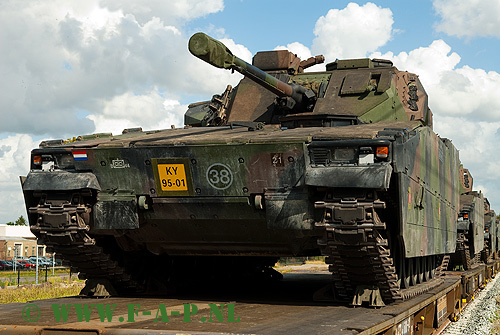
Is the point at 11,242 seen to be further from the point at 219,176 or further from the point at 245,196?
the point at 245,196

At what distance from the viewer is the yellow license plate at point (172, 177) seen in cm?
808

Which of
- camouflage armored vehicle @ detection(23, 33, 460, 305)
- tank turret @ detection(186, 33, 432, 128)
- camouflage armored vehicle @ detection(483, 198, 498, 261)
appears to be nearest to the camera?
camouflage armored vehicle @ detection(23, 33, 460, 305)

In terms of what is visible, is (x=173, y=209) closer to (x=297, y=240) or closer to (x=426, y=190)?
(x=297, y=240)

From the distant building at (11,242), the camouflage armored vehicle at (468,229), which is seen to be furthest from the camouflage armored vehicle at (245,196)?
the distant building at (11,242)

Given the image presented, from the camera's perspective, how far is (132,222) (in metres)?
8.28

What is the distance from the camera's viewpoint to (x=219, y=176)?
7.97 meters

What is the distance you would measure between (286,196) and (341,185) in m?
0.72

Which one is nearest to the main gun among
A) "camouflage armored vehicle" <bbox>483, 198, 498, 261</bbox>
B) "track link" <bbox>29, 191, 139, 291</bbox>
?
"track link" <bbox>29, 191, 139, 291</bbox>

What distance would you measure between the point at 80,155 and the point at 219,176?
67.0 inches

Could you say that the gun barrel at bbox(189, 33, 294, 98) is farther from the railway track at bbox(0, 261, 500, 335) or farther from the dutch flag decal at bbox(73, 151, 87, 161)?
the railway track at bbox(0, 261, 500, 335)

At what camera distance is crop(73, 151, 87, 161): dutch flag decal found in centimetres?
834

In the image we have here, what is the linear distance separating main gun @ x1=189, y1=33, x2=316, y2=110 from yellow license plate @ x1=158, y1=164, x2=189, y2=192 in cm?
125

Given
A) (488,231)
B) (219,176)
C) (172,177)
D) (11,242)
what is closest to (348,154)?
(219,176)

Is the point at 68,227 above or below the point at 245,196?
below
